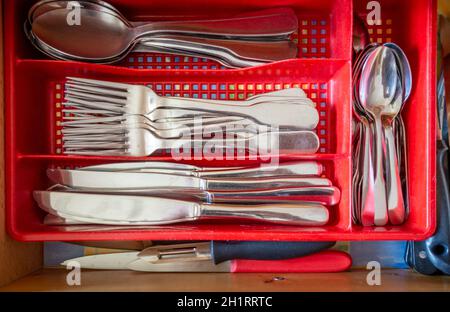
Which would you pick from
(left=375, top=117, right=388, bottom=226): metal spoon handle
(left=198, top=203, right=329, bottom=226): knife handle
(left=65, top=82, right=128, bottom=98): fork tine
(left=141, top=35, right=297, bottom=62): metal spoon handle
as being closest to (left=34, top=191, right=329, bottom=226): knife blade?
(left=198, top=203, right=329, bottom=226): knife handle

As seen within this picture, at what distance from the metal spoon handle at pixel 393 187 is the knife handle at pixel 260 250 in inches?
6.2

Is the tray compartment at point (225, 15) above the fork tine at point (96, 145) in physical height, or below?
above

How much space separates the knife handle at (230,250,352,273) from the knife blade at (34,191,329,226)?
89 mm

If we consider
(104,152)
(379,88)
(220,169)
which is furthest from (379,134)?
(104,152)

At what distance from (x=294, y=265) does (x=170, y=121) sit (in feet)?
1.29

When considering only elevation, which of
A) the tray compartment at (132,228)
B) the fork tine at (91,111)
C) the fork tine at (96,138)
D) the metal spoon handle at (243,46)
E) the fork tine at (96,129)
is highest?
the metal spoon handle at (243,46)

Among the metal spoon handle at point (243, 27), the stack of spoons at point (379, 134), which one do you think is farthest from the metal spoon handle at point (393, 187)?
the metal spoon handle at point (243, 27)

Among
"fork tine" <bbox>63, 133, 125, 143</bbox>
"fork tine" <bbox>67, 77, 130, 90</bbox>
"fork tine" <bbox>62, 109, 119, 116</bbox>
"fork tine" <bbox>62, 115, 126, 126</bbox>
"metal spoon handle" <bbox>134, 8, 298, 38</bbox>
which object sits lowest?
"fork tine" <bbox>63, 133, 125, 143</bbox>

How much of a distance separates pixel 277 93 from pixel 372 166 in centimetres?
24

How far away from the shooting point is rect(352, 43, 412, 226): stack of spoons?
2.89 ft

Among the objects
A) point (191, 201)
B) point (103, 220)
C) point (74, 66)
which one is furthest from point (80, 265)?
point (74, 66)

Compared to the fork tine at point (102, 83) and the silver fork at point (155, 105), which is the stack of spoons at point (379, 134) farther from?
the fork tine at point (102, 83)

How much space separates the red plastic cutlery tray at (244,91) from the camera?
0.83m

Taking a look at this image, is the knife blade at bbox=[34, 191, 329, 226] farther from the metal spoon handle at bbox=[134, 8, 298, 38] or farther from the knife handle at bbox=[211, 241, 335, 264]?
the metal spoon handle at bbox=[134, 8, 298, 38]
